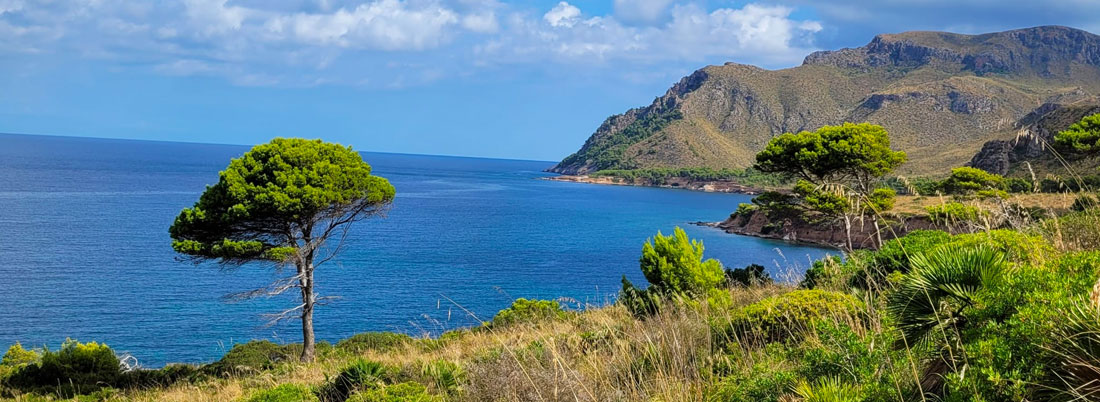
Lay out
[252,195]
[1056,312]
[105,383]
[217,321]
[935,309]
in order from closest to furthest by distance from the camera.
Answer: [1056,312]
[935,309]
[105,383]
[252,195]
[217,321]

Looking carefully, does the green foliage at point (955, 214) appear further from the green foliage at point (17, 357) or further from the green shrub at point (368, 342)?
the green foliage at point (17, 357)

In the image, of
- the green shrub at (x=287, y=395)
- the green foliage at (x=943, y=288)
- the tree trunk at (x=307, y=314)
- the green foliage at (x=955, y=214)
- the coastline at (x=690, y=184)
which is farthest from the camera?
the coastline at (x=690, y=184)

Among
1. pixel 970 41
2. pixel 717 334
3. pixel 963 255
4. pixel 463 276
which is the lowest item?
pixel 463 276

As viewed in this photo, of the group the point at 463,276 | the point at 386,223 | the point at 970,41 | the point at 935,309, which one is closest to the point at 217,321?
the point at 463,276

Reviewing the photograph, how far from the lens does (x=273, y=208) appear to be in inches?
571

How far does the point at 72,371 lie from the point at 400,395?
13.3m

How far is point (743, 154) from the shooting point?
150m

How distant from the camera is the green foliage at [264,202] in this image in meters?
14.4

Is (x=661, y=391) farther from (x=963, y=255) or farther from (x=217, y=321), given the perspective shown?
(x=217, y=321)

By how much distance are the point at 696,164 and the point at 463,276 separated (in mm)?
108624

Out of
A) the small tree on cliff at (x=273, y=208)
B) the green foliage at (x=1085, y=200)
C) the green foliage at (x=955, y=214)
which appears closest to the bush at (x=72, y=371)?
the small tree on cliff at (x=273, y=208)

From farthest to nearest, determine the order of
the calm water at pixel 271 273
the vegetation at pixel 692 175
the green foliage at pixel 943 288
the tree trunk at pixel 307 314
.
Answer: the vegetation at pixel 692 175
the calm water at pixel 271 273
the tree trunk at pixel 307 314
the green foliage at pixel 943 288

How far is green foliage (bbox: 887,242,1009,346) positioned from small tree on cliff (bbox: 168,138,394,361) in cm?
1386

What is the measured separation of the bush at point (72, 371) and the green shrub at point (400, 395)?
37.7ft
